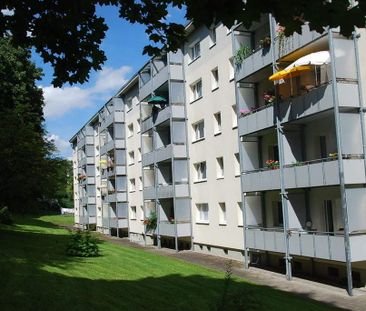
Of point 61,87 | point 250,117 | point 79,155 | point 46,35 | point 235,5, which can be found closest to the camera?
point 235,5

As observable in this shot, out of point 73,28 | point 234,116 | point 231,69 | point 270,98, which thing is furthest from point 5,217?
point 73,28

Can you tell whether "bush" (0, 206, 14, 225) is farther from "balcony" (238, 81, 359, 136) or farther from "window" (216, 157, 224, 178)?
"balcony" (238, 81, 359, 136)

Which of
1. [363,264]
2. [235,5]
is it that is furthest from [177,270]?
[235,5]

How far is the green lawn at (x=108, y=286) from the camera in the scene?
1157 cm

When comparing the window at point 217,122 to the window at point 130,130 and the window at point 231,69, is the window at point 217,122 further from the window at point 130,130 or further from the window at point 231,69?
the window at point 130,130

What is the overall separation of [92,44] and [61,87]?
77cm

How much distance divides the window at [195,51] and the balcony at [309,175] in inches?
437

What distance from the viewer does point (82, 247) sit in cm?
2255

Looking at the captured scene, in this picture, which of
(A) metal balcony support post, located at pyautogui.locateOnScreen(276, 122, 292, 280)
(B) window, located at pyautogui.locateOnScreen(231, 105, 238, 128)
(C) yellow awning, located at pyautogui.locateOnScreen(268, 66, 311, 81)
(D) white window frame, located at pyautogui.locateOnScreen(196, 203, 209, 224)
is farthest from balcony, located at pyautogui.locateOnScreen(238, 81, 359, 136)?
(D) white window frame, located at pyautogui.locateOnScreen(196, 203, 209, 224)

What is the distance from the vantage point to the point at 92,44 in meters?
6.82

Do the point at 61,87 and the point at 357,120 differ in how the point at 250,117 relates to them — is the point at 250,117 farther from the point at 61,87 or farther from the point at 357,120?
the point at 61,87

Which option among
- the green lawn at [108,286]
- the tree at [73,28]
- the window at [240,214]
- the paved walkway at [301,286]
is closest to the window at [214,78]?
the window at [240,214]

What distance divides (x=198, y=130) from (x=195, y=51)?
514 cm

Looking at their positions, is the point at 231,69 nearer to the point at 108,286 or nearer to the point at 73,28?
the point at 108,286
